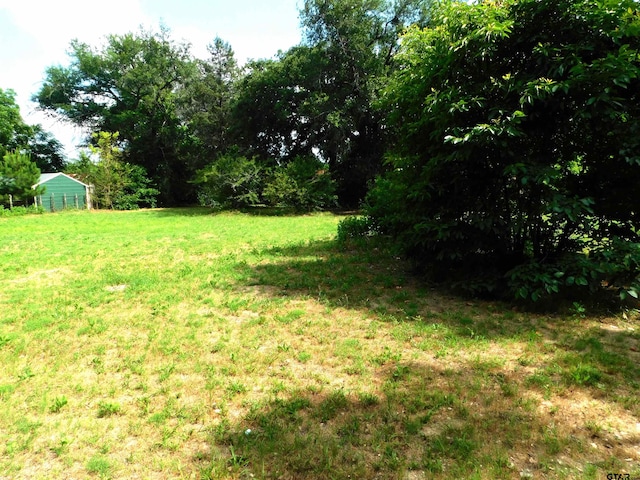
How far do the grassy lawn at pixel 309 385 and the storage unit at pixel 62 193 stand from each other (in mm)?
22282

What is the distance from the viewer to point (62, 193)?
2517 centimetres

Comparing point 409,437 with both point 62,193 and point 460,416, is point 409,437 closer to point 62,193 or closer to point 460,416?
point 460,416

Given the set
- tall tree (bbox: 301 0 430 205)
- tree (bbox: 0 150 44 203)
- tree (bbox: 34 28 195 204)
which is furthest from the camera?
tree (bbox: 34 28 195 204)

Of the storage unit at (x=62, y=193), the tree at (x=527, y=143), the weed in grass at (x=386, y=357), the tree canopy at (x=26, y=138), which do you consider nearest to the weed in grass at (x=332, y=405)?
the weed in grass at (x=386, y=357)

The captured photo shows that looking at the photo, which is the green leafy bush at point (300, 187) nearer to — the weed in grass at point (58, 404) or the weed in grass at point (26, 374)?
the weed in grass at point (26, 374)

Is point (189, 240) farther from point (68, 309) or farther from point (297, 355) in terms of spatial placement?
point (297, 355)

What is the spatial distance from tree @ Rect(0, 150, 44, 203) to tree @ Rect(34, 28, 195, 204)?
931cm

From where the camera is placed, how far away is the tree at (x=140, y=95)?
29.9m

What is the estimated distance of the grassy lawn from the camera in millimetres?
2211

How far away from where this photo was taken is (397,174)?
5996 millimetres

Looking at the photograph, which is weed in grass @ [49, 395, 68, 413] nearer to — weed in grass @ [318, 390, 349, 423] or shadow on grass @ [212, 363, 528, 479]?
shadow on grass @ [212, 363, 528, 479]

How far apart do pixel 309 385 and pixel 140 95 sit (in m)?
33.7

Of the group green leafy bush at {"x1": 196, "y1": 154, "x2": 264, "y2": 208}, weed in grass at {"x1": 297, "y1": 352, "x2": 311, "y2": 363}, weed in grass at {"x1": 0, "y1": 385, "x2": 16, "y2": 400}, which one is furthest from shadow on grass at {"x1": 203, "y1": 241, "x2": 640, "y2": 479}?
green leafy bush at {"x1": 196, "y1": 154, "x2": 264, "y2": 208}

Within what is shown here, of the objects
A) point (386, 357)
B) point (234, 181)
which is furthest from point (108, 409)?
point (234, 181)
